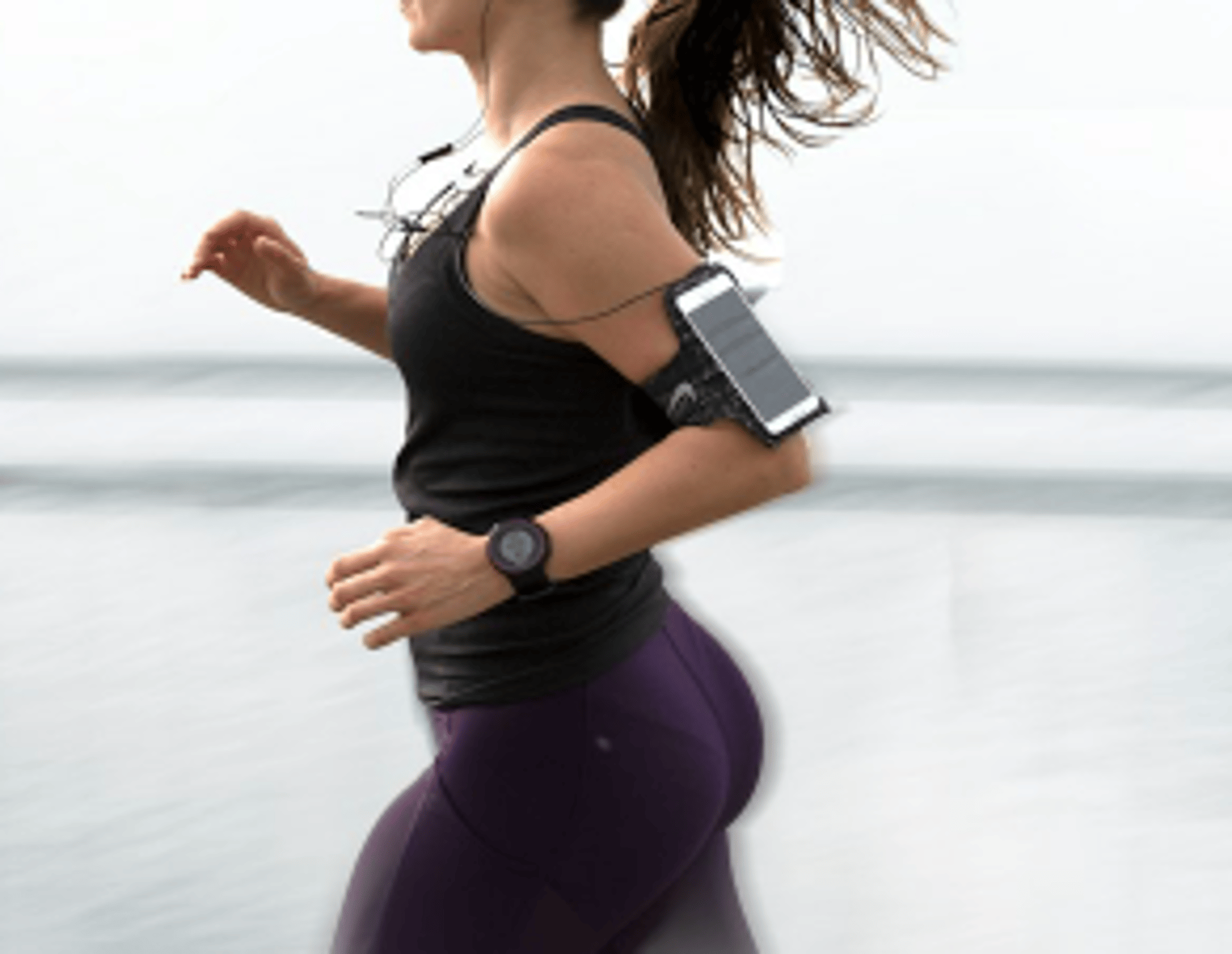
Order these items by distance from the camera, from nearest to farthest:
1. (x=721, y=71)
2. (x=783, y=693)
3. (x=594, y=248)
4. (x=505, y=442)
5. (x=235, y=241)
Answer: (x=594, y=248) < (x=505, y=442) < (x=721, y=71) < (x=235, y=241) < (x=783, y=693)

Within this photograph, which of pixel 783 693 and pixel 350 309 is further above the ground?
pixel 350 309

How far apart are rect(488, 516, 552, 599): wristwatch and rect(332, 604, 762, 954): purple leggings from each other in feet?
0.47

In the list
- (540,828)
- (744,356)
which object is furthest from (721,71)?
(540,828)

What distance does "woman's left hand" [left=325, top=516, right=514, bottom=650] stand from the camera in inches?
76.2

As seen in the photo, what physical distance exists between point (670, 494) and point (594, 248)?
0.16 m

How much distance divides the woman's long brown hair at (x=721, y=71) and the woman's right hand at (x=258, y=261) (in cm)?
30

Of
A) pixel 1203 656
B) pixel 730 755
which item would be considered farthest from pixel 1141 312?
pixel 730 755

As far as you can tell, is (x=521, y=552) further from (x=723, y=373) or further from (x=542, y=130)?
(x=542, y=130)

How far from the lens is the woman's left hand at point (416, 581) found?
1937 mm

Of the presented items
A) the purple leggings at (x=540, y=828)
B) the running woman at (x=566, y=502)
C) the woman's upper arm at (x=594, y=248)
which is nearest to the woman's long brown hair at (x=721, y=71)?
the running woman at (x=566, y=502)

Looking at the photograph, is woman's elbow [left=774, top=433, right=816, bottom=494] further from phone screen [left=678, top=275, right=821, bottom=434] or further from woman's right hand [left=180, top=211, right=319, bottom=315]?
woman's right hand [left=180, top=211, right=319, bottom=315]

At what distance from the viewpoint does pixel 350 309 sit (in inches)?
93.4

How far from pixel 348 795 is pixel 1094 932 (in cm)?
97

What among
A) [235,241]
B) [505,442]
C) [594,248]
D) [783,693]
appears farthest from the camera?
[783,693]
